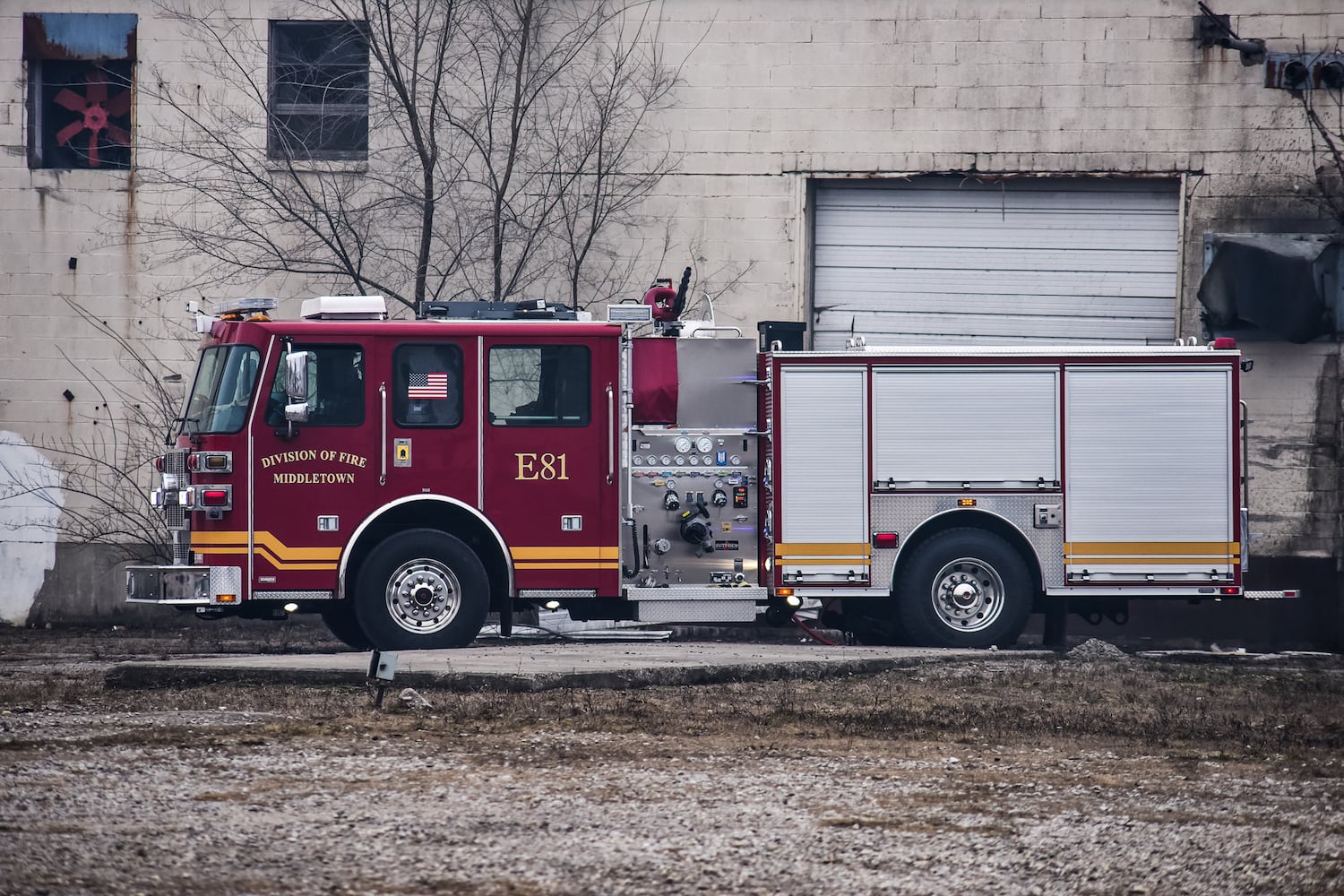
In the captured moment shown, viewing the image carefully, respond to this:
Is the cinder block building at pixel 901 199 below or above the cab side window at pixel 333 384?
above

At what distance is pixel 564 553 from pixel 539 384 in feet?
4.21

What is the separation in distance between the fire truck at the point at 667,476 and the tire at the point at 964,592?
2 cm

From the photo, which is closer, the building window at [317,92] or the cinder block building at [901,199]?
the cinder block building at [901,199]

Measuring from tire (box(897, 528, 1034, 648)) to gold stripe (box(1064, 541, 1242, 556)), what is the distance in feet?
1.55

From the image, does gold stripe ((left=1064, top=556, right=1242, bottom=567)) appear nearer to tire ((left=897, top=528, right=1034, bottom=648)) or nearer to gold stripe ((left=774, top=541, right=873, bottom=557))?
tire ((left=897, top=528, right=1034, bottom=648))

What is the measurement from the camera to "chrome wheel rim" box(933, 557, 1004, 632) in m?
12.5

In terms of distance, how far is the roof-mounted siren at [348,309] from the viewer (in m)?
12.2

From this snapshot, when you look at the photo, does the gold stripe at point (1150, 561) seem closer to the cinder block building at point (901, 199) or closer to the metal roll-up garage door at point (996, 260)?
the cinder block building at point (901, 199)

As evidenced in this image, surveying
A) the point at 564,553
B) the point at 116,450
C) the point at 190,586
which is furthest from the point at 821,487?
the point at 116,450

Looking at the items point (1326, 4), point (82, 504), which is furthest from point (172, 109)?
point (1326, 4)

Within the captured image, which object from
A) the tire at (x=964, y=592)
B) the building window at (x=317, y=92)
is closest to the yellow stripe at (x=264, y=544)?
the tire at (x=964, y=592)

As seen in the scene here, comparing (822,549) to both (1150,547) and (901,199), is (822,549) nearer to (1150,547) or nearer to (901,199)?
(1150,547)

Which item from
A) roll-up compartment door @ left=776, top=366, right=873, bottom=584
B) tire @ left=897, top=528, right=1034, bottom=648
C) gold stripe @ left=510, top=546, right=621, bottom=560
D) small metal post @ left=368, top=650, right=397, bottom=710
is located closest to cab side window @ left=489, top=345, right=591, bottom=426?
gold stripe @ left=510, top=546, right=621, bottom=560

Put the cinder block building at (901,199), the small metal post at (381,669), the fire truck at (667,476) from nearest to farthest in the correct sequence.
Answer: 1. the small metal post at (381,669)
2. the fire truck at (667,476)
3. the cinder block building at (901,199)
